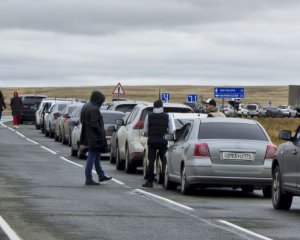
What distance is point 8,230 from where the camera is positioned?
46.4 ft

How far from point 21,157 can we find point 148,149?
37.4ft

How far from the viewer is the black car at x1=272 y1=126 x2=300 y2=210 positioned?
17938mm

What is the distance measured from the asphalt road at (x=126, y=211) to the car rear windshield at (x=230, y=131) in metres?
1.10

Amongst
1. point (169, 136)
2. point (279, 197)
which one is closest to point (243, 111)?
point (169, 136)

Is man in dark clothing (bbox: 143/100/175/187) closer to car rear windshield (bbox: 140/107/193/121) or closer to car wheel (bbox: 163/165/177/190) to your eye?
car wheel (bbox: 163/165/177/190)

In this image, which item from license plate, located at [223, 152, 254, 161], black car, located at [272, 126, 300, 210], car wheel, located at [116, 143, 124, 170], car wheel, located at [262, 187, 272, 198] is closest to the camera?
black car, located at [272, 126, 300, 210]

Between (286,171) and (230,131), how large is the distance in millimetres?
3381

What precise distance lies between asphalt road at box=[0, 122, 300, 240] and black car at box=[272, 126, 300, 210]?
24cm

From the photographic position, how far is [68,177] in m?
26.3

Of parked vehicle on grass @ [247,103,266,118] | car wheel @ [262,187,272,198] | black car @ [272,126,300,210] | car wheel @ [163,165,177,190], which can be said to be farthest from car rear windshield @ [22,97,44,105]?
parked vehicle on grass @ [247,103,266,118]

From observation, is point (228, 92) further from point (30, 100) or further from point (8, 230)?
point (8, 230)

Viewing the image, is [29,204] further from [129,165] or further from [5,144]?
[5,144]

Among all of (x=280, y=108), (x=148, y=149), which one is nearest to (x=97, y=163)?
(x=148, y=149)

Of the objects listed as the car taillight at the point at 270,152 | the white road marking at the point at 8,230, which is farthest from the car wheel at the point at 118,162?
the white road marking at the point at 8,230
